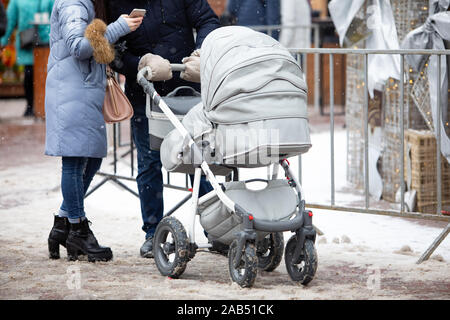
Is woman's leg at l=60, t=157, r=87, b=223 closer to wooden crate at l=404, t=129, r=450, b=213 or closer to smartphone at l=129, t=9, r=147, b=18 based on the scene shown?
smartphone at l=129, t=9, r=147, b=18

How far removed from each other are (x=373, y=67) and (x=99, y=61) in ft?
8.93

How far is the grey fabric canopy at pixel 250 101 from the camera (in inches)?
177

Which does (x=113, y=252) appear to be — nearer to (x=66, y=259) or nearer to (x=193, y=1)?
(x=66, y=259)

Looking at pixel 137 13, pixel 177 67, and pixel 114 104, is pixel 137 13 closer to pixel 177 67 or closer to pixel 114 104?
pixel 177 67

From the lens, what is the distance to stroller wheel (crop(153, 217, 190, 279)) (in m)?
4.82

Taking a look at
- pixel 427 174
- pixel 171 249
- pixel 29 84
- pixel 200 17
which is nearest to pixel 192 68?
pixel 200 17

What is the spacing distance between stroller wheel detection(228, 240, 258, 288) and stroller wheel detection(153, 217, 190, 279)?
0.28 m

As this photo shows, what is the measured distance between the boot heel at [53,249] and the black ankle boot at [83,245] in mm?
84

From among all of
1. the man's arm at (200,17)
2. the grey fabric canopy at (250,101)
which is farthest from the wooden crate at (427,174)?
the grey fabric canopy at (250,101)

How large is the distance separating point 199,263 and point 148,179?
2.07ft

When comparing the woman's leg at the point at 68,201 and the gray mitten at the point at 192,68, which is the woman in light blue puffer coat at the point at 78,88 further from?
the gray mitten at the point at 192,68

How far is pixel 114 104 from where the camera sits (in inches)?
210

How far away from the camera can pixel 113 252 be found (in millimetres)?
5707

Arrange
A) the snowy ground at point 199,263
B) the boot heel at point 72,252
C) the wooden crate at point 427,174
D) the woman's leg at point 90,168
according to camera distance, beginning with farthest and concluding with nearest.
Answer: the wooden crate at point 427,174 → the woman's leg at point 90,168 → the boot heel at point 72,252 → the snowy ground at point 199,263
